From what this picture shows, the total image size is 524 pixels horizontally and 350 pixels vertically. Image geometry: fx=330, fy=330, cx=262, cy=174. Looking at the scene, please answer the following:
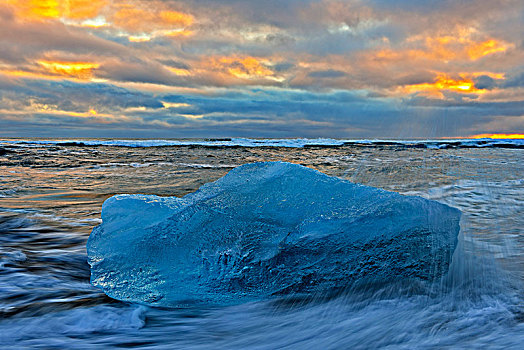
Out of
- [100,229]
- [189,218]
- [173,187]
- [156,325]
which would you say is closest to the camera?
[156,325]

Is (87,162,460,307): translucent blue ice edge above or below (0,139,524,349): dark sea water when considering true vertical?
above

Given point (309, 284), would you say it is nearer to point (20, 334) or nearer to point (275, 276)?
point (275, 276)

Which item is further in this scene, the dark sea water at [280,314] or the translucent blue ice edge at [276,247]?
the translucent blue ice edge at [276,247]

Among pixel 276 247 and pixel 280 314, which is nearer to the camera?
pixel 280 314

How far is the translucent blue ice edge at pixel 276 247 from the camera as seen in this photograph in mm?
2172

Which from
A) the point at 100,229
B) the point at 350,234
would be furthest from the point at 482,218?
the point at 100,229

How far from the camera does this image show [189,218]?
2547 mm

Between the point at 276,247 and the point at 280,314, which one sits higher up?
the point at 276,247

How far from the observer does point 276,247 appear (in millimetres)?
2219

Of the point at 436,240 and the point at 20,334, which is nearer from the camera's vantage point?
the point at 20,334

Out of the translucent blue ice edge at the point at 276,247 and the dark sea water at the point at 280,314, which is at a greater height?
the translucent blue ice edge at the point at 276,247

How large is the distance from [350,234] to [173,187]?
491 cm

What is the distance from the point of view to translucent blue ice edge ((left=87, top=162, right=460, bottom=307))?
2172mm

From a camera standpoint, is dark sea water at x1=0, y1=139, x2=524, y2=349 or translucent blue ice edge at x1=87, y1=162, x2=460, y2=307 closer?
dark sea water at x1=0, y1=139, x2=524, y2=349
